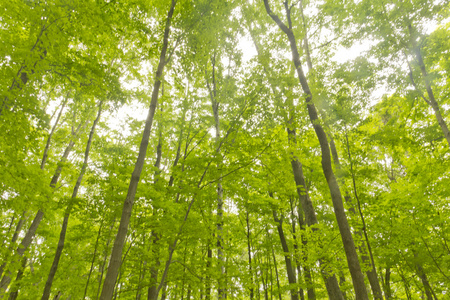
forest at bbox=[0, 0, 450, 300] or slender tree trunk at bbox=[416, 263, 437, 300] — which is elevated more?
forest at bbox=[0, 0, 450, 300]

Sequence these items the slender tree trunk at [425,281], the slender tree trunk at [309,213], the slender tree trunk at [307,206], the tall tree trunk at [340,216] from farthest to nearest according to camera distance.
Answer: the slender tree trunk at [425,281] → the slender tree trunk at [309,213] → the slender tree trunk at [307,206] → the tall tree trunk at [340,216]

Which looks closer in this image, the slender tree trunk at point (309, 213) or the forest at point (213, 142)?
the forest at point (213, 142)

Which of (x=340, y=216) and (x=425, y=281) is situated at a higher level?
(x=340, y=216)

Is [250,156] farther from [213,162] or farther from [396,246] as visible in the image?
[396,246]

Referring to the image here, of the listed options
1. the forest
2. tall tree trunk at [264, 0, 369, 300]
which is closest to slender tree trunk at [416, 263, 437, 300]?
the forest

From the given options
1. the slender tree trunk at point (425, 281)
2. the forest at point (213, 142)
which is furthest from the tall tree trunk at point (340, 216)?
the slender tree trunk at point (425, 281)

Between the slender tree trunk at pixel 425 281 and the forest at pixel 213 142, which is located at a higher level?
the forest at pixel 213 142

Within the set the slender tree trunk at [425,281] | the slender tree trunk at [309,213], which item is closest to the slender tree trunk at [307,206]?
the slender tree trunk at [309,213]

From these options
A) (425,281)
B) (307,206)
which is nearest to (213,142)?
(307,206)

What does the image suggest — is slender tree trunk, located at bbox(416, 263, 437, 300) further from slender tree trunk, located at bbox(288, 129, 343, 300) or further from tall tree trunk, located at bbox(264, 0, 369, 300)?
tall tree trunk, located at bbox(264, 0, 369, 300)

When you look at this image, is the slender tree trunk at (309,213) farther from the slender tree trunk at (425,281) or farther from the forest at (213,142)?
the slender tree trunk at (425,281)

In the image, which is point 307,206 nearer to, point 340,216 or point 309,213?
point 309,213

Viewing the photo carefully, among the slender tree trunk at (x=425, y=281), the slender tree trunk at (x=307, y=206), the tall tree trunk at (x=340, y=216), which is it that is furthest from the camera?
the slender tree trunk at (x=425, y=281)

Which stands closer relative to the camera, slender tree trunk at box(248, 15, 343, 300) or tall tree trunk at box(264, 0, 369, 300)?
tall tree trunk at box(264, 0, 369, 300)
